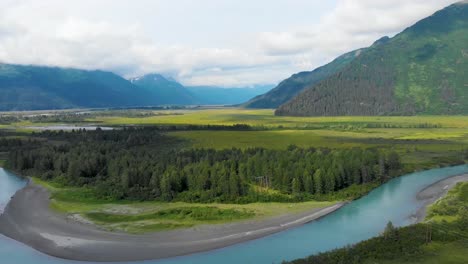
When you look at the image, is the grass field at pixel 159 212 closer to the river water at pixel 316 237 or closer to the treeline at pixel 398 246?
the river water at pixel 316 237

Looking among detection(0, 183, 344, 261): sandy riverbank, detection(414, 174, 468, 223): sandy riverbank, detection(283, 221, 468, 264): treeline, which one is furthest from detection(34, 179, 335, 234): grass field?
detection(283, 221, 468, 264): treeline

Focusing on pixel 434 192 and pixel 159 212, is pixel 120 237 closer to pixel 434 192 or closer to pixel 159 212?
pixel 159 212

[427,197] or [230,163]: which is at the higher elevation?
[230,163]

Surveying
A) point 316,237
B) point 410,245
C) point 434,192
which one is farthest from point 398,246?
point 434,192

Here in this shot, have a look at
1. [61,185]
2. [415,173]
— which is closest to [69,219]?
[61,185]

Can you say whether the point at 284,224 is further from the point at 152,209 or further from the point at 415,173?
the point at 415,173
